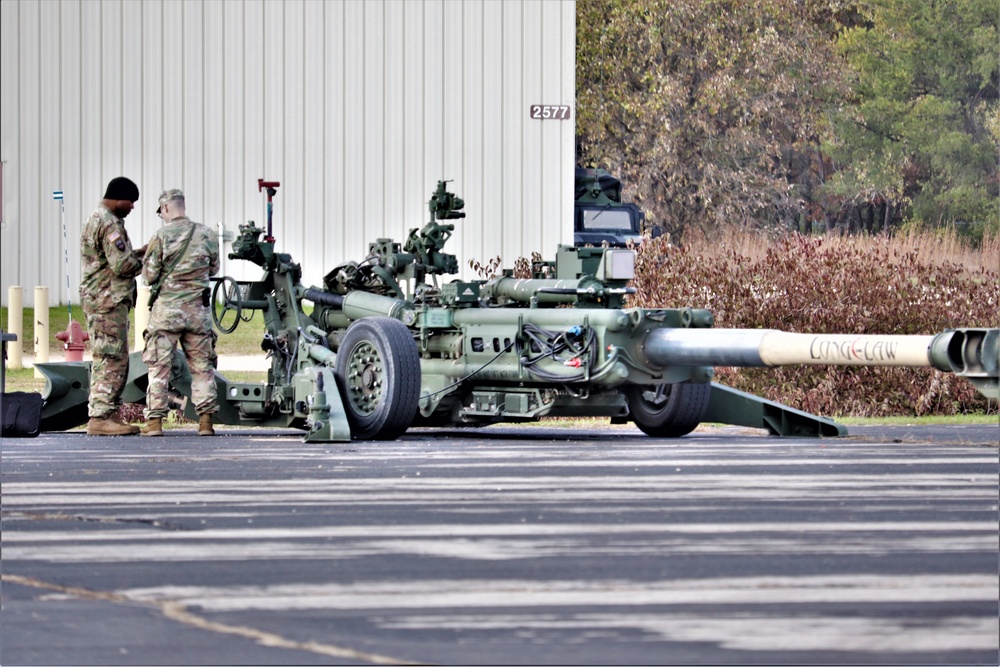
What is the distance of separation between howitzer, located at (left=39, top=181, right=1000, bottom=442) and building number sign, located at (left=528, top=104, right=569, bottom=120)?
1745 cm

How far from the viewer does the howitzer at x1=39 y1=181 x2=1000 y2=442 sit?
1491 centimetres

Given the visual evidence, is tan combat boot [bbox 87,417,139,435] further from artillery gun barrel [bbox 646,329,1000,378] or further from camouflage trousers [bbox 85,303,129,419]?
artillery gun barrel [bbox 646,329,1000,378]

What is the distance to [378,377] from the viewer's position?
15219mm

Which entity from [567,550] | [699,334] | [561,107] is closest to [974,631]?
[567,550]

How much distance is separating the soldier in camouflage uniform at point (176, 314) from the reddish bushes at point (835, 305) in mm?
6496

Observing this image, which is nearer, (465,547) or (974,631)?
(974,631)

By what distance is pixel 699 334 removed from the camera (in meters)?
14.5

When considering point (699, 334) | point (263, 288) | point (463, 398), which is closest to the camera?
point (699, 334)

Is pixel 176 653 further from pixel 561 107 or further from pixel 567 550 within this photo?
pixel 561 107

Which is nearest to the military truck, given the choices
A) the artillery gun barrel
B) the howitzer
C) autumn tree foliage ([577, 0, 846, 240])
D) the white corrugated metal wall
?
the white corrugated metal wall

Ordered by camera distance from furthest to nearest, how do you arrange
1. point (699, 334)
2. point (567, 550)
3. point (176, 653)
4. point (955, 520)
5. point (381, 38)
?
1. point (381, 38)
2. point (699, 334)
3. point (955, 520)
4. point (567, 550)
5. point (176, 653)

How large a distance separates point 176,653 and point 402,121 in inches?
1131

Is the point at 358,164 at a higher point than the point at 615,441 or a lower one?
higher

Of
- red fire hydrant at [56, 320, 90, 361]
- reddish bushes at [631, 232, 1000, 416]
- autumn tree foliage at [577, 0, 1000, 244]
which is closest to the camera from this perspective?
reddish bushes at [631, 232, 1000, 416]
